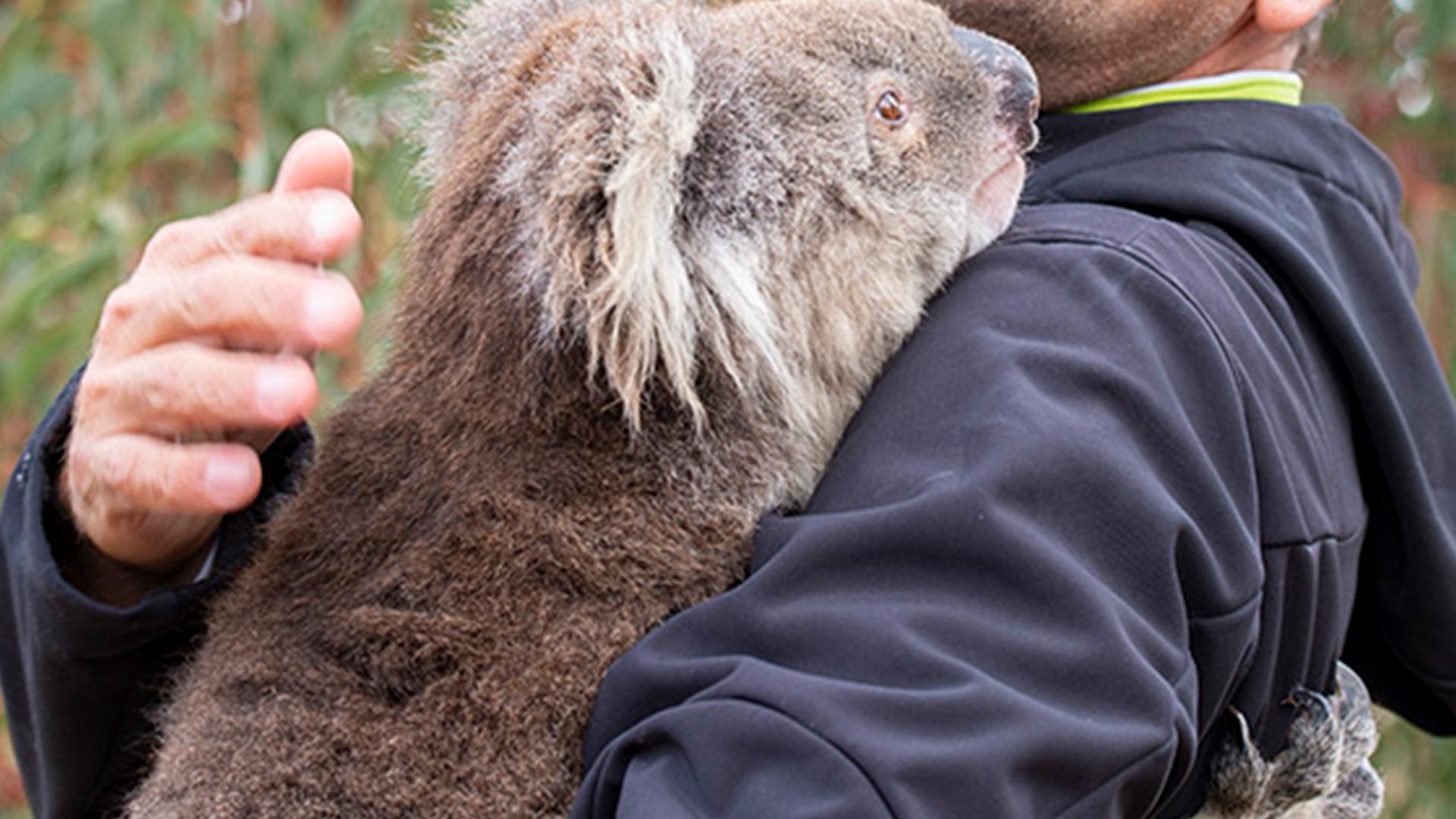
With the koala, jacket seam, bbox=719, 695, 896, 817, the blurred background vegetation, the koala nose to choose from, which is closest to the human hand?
the koala

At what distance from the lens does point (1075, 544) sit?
1011mm

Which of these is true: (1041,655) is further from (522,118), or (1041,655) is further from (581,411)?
(522,118)

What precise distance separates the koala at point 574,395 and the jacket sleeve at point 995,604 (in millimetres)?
119

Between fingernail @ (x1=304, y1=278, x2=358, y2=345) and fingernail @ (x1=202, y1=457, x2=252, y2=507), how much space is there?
0.13m

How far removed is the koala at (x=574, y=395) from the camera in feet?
3.89

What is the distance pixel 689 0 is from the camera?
1519 mm

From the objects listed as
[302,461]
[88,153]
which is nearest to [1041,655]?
[302,461]

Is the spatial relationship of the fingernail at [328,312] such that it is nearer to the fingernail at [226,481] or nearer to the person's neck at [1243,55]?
the fingernail at [226,481]

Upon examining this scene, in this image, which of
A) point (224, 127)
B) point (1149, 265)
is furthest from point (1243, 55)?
point (224, 127)

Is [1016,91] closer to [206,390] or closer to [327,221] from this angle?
[327,221]

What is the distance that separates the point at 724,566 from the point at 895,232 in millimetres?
325

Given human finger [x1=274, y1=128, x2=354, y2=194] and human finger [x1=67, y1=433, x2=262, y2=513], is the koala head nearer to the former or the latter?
human finger [x1=274, y1=128, x2=354, y2=194]

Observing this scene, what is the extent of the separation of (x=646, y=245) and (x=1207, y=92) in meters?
0.57

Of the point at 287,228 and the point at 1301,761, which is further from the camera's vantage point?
the point at 1301,761
